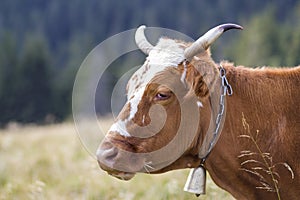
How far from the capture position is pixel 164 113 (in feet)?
15.0

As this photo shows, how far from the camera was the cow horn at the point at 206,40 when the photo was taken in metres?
4.46

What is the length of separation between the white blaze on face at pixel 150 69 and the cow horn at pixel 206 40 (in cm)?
10

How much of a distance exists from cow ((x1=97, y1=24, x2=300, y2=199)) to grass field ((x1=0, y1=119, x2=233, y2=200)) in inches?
64.0

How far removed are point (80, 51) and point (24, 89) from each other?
86.8ft

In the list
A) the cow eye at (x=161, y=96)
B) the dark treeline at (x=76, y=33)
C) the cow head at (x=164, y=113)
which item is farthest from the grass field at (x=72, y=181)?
the dark treeline at (x=76, y=33)

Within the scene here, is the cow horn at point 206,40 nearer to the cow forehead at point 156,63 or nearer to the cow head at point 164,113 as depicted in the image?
the cow head at point 164,113

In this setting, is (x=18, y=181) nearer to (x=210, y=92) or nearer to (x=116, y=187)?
(x=116, y=187)

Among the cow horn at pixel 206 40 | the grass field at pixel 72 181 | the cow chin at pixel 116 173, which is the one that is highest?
the cow horn at pixel 206 40

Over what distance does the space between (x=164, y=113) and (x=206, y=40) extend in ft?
1.93

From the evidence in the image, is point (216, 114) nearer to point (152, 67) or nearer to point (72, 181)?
point (152, 67)

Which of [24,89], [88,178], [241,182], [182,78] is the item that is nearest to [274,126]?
[241,182]

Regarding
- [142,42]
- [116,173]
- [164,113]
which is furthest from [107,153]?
[142,42]

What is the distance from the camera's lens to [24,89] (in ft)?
172

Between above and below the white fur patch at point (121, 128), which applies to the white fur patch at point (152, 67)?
above
